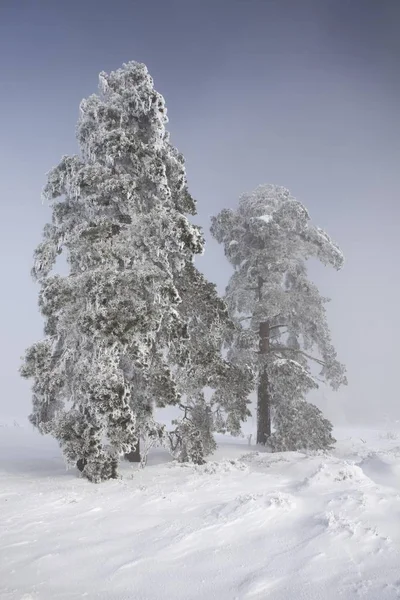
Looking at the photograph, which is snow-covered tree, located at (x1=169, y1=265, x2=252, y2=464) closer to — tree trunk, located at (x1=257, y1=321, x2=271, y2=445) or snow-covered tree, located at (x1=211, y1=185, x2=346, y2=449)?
snow-covered tree, located at (x1=211, y1=185, x2=346, y2=449)

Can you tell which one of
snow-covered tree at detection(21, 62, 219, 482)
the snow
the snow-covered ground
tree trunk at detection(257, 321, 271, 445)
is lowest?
the snow-covered ground

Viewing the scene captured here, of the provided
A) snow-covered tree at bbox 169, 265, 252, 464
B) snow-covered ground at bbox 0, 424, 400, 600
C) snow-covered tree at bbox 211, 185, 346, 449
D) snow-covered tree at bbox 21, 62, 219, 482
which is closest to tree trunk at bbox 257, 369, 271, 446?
snow-covered tree at bbox 211, 185, 346, 449

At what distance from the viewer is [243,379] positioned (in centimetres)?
1357

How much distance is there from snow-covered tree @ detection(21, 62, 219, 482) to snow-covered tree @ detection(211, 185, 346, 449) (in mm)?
4971

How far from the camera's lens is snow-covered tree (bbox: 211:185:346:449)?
1681 cm

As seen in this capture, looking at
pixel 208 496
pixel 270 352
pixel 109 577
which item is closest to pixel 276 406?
pixel 270 352

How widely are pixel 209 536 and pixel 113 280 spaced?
671 centimetres

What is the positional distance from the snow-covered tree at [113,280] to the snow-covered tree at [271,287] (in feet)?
16.3

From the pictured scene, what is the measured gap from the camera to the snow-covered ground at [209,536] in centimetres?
465

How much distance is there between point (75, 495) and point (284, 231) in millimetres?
13131

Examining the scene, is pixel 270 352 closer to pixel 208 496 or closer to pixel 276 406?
pixel 276 406

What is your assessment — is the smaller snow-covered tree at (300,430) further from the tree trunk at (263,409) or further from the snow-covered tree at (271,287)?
the tree trunk at (263,409)

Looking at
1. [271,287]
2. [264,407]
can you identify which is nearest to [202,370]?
[264,407]

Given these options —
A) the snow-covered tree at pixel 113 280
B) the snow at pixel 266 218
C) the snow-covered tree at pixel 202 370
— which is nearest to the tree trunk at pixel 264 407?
the snow-covered tree at pixel 202 370
